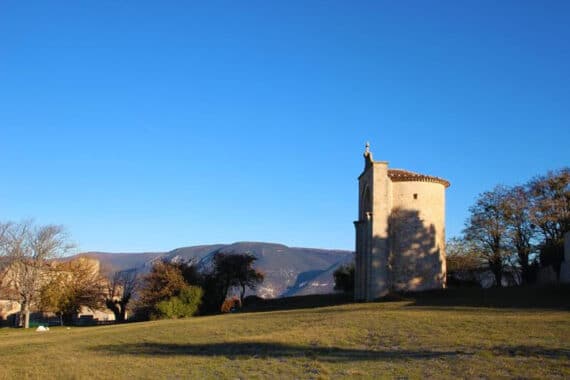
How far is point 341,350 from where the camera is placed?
1852cm

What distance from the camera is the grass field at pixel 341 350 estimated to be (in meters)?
14.7

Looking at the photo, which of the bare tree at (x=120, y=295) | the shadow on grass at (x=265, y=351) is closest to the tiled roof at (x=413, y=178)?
the shadow on grass at (x=265, y=351)

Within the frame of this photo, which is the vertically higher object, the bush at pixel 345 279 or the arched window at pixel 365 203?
the arched window at pixel 365 203

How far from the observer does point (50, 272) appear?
207 feet

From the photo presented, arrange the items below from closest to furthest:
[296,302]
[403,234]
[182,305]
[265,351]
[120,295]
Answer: [265,351], [403,234], [182,305], [296,302], [120,295]

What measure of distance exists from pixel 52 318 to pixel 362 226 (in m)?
43.1

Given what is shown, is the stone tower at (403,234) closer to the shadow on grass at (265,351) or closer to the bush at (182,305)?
the bush at (182,305)

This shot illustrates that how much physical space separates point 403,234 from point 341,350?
88.6 feet

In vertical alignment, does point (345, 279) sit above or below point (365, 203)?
below

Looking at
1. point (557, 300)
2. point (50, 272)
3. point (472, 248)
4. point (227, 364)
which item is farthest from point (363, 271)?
point (50, 272)

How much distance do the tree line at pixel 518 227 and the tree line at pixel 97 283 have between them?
854 inches

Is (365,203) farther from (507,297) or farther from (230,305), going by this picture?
(230,305)

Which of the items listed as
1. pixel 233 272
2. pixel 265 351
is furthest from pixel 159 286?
pixel 265 351

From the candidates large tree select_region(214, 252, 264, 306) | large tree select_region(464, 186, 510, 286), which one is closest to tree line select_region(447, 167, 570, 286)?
large tree select_region(464, 186, 510, 286)
